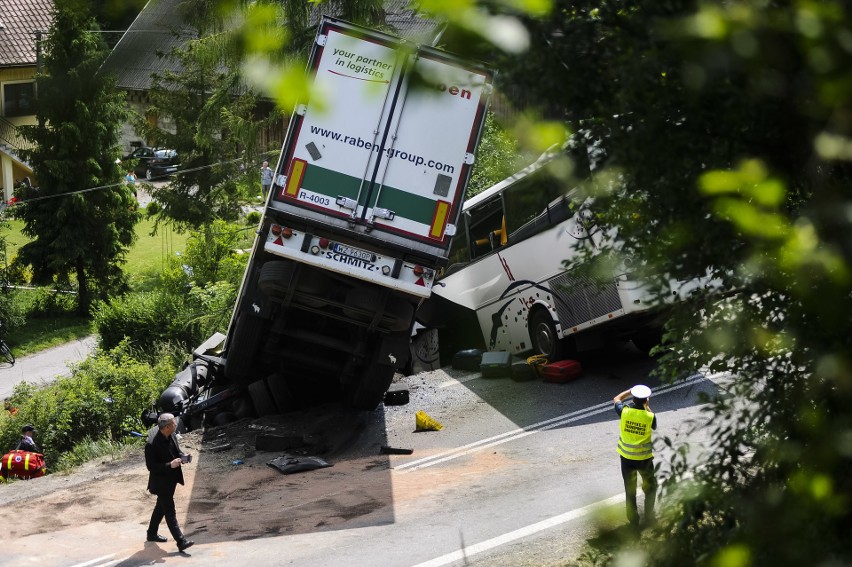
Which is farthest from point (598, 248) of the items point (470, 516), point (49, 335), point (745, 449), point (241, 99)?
point (49, 335)

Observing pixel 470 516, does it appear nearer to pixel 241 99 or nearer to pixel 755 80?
pixel 755 80

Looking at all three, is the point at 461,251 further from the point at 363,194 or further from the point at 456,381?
the point at 363,194

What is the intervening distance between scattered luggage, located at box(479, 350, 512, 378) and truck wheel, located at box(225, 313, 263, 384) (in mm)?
4003

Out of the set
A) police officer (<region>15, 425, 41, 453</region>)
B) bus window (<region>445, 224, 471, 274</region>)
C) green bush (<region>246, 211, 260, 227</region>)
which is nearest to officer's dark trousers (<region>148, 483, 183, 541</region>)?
police officer (<region>15, 425, 41, 453</region>)

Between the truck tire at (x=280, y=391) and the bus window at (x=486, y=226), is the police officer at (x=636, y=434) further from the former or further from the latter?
the bus window at (x=486, y=226)

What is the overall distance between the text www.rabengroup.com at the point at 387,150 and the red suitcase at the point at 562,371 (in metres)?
4.58

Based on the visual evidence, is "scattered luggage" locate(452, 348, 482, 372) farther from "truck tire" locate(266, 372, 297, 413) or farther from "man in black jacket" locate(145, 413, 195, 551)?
"man in black jacket" locate(145, 413, 195, 551)

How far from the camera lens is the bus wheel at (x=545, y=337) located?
53.1ft

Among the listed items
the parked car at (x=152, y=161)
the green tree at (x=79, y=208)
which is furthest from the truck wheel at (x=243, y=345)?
the parked car at (x=152, y=161)

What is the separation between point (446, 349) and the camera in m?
18.6

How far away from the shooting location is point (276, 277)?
12438mm

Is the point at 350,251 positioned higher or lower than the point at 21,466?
higher

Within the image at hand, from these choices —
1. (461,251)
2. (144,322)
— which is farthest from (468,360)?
A: (144,322)

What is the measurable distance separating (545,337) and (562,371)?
787 millimetres
